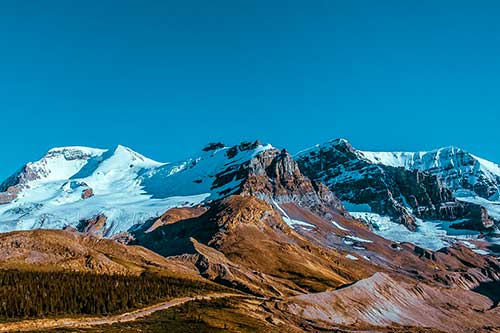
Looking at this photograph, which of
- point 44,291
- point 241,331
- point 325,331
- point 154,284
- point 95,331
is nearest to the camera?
point 95,331

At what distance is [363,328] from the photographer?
18775cm

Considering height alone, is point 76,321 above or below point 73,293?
below

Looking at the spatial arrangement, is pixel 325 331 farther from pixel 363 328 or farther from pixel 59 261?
pixel 59 261

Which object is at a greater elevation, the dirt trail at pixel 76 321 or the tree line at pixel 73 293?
the tree line at pixel 73 293

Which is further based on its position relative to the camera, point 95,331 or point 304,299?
point 304,299

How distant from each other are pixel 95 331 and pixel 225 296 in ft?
233

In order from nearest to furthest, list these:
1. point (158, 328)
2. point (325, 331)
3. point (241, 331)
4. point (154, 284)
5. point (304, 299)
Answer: point (158, 328) < point (241, 331) < point (325, 331) < point (154, 284) < point (304, 299)

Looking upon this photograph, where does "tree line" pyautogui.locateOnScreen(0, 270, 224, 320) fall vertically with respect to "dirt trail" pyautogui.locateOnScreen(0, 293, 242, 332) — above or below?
above

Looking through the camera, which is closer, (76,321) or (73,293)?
(76,321)

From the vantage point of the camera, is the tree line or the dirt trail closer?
the dirt trail

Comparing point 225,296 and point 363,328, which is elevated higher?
point 225,296

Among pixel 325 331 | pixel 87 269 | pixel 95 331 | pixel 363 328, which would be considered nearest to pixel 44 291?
pixel 95 331

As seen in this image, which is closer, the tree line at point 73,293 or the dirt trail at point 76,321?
the dirt trail at point 76,321

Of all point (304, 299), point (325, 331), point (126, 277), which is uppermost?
point (126, 277)
